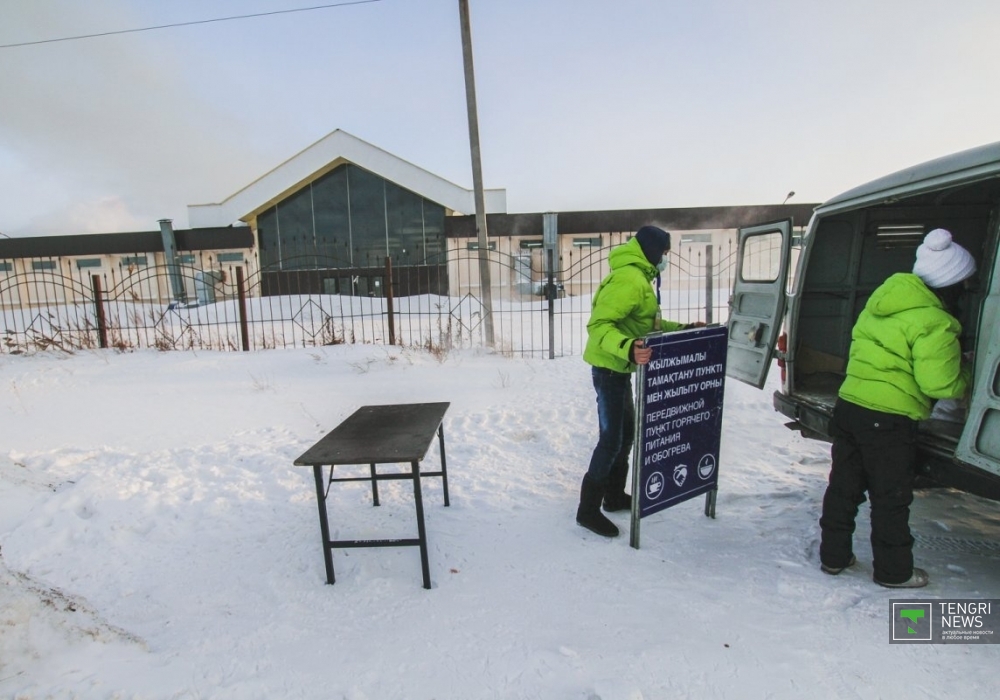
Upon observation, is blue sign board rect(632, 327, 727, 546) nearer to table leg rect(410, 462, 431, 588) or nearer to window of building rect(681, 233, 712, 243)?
table leg rect(410, 462, 431, 588)

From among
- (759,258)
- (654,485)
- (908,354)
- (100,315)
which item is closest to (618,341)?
(654,485)

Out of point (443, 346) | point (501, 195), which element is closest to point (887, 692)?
point (443, 346)

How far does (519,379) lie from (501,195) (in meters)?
17.5

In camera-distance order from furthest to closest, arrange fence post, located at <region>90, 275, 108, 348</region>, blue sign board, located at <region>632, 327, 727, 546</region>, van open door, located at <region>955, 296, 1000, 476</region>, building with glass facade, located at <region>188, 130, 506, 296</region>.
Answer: building with glass facade, located at <region>188, 130, 506, 296</region>
fence post, located at <region>90, 275, 108, 348</region>
blue sign board, located at <region>632, 327, 727, 546</region>
van open door, located at <region>955, 296, 1000, 476</region>

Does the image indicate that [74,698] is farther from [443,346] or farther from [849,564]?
[443,346]

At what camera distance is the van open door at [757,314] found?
13.5ft

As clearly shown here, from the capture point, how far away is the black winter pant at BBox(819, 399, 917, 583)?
2.64m

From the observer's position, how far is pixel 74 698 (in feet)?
6.57

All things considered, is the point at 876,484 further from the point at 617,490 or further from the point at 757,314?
the point at 757,314

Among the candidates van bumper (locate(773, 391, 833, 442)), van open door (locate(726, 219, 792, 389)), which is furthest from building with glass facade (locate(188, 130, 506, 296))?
van bumper (locate(773, 391, 833, 442))

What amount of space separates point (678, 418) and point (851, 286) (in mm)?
2832

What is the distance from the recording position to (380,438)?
123 inches

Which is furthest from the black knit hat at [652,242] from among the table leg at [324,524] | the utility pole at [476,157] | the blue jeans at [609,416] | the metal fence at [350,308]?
the utility pole at [476,157]

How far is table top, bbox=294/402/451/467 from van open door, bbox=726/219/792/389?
103 inches
